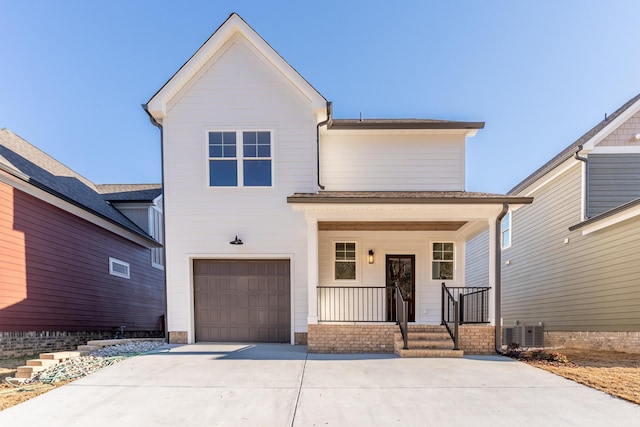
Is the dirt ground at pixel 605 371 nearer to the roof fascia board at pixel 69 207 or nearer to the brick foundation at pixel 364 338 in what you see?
the brick foundation at pixel 364 338

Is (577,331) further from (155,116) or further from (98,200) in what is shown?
(98,200)

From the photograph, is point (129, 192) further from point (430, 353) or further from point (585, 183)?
point (585, 183)

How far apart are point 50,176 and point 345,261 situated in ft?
28.4

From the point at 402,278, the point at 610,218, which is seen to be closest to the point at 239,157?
the point at 402,278

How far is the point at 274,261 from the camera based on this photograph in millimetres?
9414

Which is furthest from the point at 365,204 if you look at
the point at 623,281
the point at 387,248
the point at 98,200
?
the point at 98,200

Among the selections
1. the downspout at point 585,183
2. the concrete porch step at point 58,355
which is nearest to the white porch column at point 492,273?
the downspout at point 585,183

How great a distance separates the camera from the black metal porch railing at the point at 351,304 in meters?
9.74

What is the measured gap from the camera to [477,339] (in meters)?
7.88

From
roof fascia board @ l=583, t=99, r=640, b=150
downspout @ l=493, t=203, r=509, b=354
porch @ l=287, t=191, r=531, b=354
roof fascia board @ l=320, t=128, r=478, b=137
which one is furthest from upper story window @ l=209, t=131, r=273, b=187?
roof fascia board @ l=583, t=99, r=640, b=150

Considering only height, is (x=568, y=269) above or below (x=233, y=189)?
below

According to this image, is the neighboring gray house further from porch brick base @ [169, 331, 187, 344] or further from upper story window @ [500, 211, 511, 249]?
porch brick base @ [169, 331, 187, 344]

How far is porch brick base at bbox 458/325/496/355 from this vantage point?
787 cm

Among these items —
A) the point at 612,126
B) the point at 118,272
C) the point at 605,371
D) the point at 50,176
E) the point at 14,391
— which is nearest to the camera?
the point at 14,391
